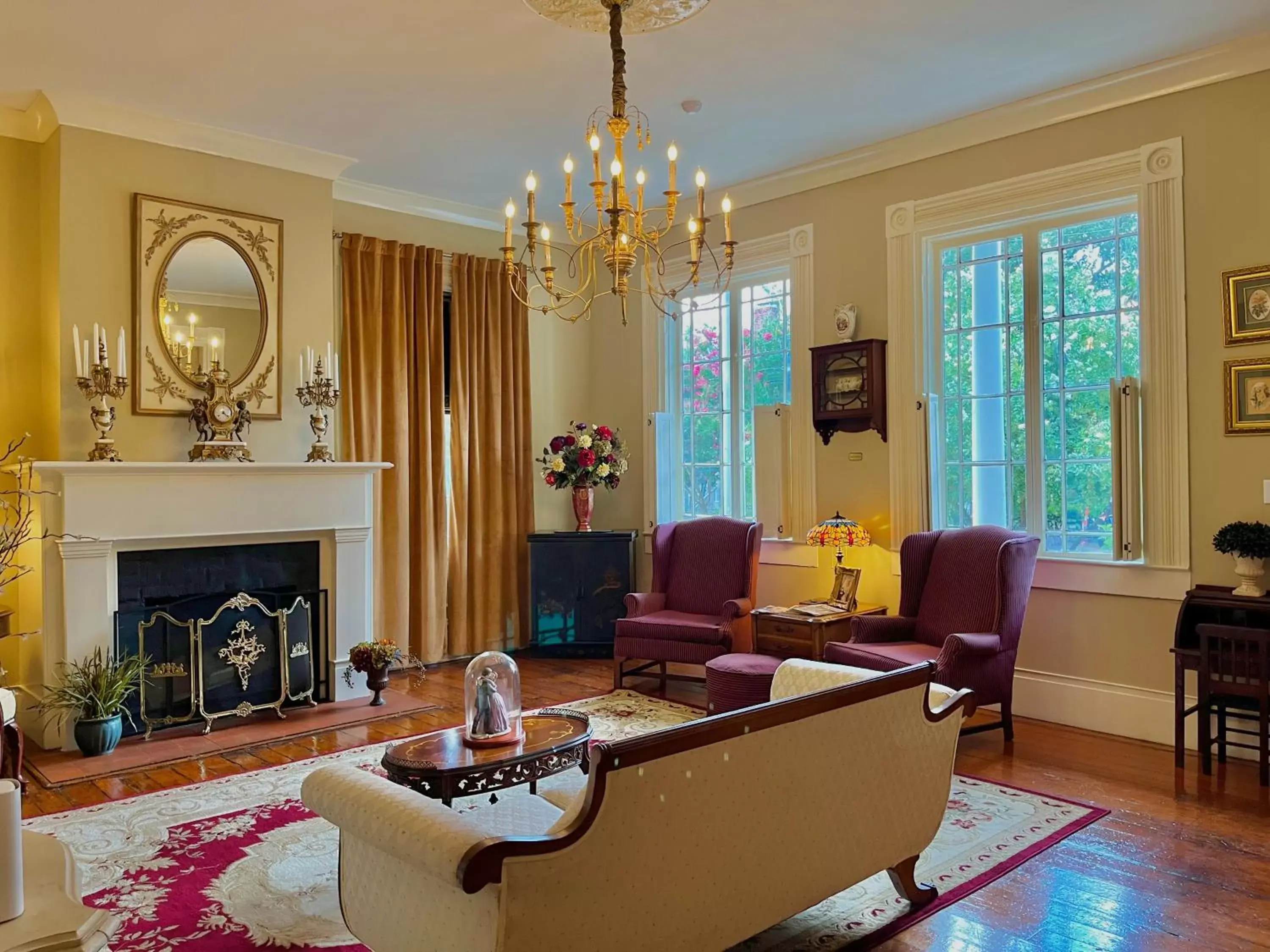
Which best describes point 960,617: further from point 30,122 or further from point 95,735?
point 30,122

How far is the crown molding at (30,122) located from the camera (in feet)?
14.9

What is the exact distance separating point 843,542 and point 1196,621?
1.63 meters

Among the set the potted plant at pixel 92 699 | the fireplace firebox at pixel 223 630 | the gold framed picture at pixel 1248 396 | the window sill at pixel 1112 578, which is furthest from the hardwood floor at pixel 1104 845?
the gold framed picture at pixel 1248 396

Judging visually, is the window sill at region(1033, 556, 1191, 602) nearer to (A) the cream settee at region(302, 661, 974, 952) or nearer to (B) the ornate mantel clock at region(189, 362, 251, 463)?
(A) the cream settee at region(302, 661, 974, 952)

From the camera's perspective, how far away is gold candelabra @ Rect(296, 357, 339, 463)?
5.25 m

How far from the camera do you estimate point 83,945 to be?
4.10ft

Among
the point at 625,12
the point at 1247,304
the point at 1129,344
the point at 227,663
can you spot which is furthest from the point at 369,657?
the point at 1247,304

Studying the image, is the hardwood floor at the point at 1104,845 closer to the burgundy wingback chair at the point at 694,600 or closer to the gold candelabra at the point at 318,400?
the burgundy wingback chair at the point at 694,600

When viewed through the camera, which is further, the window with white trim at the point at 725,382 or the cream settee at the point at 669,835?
the window with white trim at the point at 725,382

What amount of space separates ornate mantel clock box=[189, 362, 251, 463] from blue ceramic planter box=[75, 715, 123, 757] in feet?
4.49

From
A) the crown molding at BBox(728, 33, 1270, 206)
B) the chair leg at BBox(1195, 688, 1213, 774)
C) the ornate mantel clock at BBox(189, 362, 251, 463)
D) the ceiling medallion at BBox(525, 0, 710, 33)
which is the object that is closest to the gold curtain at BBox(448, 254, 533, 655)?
the ornate mantel clock at BBox(189, 362, 251, 463)

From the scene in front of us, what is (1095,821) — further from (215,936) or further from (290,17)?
(290,17)

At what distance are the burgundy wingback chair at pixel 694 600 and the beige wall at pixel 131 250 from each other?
2211mm

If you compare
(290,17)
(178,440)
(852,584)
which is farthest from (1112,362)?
(178,440)
